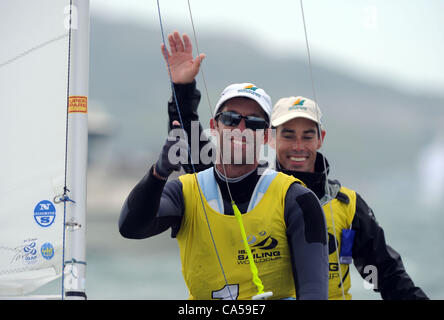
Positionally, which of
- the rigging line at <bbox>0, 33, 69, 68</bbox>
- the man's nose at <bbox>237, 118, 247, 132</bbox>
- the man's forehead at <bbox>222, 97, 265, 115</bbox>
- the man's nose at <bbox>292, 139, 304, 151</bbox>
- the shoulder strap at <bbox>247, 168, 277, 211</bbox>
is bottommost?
the shoulder strap at <bbox>247, 168, 277, 211</bbox>

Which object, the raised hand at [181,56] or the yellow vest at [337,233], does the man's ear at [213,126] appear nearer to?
the raised hand at [181,56]

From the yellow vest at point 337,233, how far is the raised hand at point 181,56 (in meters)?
0.81

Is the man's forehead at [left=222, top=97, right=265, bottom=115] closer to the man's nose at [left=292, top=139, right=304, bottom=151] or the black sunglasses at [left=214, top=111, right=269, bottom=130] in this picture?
the black sunglasses at [left=214, top=111, right=269, bottom=130]

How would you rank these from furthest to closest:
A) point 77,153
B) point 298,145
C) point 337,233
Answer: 1. point 298,145
2. point 337,233
3. point 77,153

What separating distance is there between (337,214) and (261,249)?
26.4 inches

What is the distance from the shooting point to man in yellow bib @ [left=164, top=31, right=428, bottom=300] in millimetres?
2508

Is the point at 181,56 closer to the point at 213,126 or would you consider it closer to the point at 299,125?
the point at 213,126

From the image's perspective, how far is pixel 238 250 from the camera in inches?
77.5

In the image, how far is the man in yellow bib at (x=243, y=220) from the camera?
192cm

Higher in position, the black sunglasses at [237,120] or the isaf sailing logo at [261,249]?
the black sunglasses at [237,120]

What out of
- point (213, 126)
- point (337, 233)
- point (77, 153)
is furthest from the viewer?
point (337, 233)

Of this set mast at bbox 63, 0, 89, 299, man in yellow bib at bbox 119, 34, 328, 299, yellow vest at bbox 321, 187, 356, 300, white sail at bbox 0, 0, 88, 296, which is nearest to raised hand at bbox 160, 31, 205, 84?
man in yellow bib at bbox 119, 34, 328, 299

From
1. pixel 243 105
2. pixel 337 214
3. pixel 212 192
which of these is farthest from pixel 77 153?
pixel 337 214

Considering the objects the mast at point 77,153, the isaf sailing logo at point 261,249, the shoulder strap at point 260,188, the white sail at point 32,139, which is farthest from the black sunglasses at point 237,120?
the white sail at point 32,139
